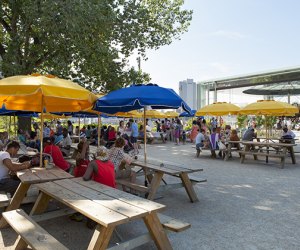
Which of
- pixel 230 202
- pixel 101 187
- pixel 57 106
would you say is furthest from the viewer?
pixel 57 106

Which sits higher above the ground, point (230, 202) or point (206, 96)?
point (206, 96)

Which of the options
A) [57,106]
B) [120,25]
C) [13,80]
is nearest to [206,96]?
[120,25]

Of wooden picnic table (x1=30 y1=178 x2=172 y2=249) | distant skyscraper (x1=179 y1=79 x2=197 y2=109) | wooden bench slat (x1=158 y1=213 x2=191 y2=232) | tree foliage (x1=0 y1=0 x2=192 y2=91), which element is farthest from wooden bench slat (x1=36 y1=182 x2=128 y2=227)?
distant skyscraper (x1=179 y1=79 x2=197 y2=109)

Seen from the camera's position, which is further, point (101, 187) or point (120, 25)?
point (120, 25)

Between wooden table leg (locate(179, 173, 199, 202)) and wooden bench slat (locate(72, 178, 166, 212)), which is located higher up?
wooden bench slat (locate(72, 178, 166, 212))

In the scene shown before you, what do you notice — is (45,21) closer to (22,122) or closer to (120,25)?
(120,25)

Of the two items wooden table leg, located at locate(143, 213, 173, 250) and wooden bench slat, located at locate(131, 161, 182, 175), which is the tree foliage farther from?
wooden table leg, located at locate(143, 213, 173, 250)

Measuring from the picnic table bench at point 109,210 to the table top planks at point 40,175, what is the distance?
0.74 ft

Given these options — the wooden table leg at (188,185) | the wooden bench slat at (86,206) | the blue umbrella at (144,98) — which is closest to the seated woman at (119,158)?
the blue umbrella at (144,98)

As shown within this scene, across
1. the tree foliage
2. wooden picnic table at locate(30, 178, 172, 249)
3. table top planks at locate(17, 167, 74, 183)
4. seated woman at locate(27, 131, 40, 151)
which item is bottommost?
wooden picnic table at locate(30, 178, 172, 249)

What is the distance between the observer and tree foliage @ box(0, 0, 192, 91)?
10.7m

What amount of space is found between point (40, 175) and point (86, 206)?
185 cm

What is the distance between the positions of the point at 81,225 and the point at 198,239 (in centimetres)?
179

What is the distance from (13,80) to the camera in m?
4.51
